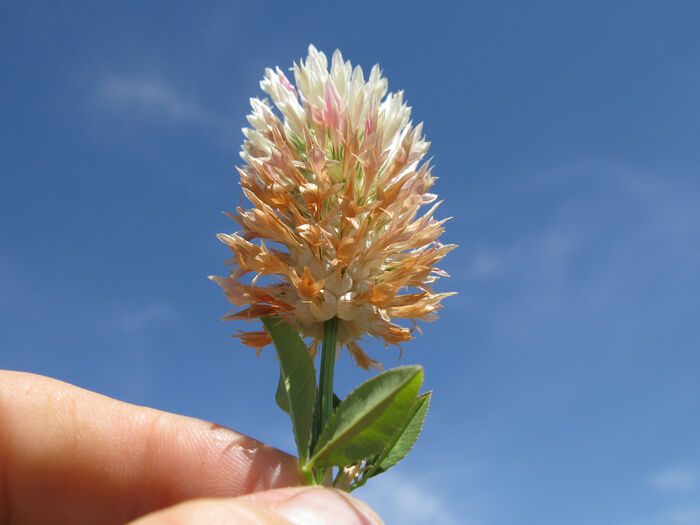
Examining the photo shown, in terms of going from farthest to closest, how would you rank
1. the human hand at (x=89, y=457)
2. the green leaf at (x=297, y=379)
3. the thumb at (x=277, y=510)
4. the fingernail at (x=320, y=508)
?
the human hand at (x=89, y=457)
the green leaf at (x=297, y=379)
the fingernail at (x=320, y=508)
the thumb at (x=277, y=510)

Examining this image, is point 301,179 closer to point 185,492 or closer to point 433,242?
point 433,242

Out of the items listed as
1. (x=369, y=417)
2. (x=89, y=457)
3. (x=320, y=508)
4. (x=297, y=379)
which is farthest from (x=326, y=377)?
(x=89, y=457)

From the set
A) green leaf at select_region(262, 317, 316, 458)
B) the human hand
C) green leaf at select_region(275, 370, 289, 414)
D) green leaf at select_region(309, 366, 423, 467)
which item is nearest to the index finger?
the human hand

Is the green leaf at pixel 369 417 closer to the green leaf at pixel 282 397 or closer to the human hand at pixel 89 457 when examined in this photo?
the green leaf at pixel 282 397

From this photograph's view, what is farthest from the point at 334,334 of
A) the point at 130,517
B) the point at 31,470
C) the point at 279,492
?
the point at 31,470

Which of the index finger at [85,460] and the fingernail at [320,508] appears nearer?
the fingernail at [320,508]

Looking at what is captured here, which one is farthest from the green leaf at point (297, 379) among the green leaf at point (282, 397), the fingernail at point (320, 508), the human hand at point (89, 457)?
the human hand at point (89, 457)

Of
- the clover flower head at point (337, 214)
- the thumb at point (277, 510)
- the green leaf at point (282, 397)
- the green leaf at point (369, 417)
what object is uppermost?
the clover flower head at point (337, 214)

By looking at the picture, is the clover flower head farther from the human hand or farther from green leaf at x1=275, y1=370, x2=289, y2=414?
the human hand
